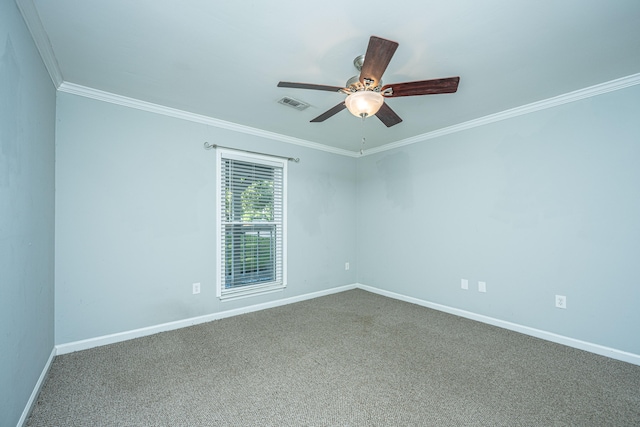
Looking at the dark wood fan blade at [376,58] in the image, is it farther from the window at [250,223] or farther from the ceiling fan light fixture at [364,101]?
the window at [250,223]

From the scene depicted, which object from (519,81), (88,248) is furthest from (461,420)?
(88,248)

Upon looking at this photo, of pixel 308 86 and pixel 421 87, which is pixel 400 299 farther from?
pixel 308 86

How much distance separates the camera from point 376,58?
1615 mm

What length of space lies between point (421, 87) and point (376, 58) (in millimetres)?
463

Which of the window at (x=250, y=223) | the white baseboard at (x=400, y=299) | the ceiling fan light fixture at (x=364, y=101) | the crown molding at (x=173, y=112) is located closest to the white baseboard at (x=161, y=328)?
the white baseboard at (x=400, y=299)

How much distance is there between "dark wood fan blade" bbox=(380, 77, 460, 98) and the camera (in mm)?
1835

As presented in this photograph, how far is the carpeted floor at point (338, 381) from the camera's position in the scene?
1.73 meters

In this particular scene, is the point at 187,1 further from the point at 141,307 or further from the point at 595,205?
the point at 595,205

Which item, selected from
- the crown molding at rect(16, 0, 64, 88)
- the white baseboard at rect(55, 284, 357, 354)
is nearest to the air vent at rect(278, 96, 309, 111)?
the crown molding at rect(16, 0, 64, 88)

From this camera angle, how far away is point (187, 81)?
8.17 feet

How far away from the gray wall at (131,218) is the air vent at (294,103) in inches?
38.6

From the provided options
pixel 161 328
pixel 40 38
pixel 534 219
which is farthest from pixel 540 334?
pixel 40 38

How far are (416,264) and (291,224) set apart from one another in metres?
1.87

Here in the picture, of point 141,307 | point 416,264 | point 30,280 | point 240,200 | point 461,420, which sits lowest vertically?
point 461,420
